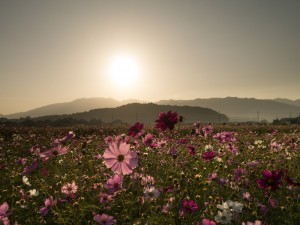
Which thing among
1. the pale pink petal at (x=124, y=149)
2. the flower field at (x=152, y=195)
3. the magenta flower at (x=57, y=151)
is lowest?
the flower field at (x=152, y=195)

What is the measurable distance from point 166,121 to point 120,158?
0.95 meters

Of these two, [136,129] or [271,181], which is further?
[136,129]

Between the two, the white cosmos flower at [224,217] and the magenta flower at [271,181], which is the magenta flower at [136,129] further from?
the white cosmos flower at [224,217]

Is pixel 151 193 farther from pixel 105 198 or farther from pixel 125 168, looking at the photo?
pixel 105 198

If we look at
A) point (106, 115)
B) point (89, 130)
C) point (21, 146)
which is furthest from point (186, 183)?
point (106, 115)

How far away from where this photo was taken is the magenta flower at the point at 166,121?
3.48 meters

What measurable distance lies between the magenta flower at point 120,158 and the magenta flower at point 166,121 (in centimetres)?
86

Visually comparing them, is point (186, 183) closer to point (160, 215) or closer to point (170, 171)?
point (170, 171)

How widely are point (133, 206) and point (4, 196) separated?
208cm

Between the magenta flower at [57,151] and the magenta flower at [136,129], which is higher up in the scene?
the magenta flower at [136,129]

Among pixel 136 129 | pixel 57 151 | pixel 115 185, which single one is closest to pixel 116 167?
pixel 115 185

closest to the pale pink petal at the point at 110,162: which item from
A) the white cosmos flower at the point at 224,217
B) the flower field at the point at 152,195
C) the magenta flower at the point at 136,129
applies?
the flower field at the point at 152,195

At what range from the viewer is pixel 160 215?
2.71m

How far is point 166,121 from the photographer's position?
11.5 feet
